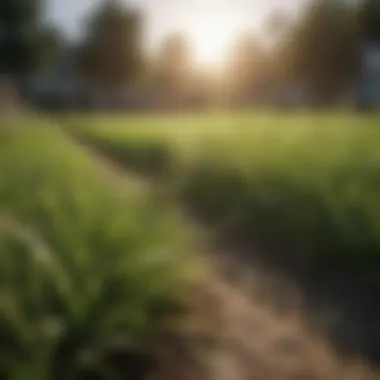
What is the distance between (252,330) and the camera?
0.67 meters

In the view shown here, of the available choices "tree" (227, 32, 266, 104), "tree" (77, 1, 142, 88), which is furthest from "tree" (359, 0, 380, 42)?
"tree" (77, 1, 142, 88)

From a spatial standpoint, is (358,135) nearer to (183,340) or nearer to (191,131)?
(191,131)

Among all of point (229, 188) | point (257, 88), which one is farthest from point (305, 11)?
point (229, 188)

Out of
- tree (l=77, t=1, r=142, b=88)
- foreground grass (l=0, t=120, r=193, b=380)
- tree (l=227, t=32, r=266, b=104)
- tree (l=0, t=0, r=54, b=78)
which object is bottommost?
foreground grass (l=0, t=120, r=193, b=380)

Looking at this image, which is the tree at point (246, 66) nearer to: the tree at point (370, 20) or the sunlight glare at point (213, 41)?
the sunlight glare at point (213, 41)

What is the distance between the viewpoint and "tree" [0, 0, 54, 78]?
68 centimetres

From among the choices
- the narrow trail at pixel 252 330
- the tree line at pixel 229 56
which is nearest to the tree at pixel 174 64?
Result: the tree line at pixel 229 56

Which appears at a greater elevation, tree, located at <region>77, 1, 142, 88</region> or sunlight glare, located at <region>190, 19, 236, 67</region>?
sunlight glare, located at <region>190, 19, 236, 67</region>

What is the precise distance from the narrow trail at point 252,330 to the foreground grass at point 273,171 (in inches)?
1.3

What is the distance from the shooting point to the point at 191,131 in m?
0.71

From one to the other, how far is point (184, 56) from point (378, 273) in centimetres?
30

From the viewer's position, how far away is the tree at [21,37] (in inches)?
26.9

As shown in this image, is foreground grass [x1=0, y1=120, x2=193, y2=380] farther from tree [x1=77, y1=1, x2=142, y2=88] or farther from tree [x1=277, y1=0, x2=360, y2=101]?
tree [x1=277, y1=0, x2=360, y2=101]

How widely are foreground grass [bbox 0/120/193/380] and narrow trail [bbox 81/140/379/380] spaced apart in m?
0.02
